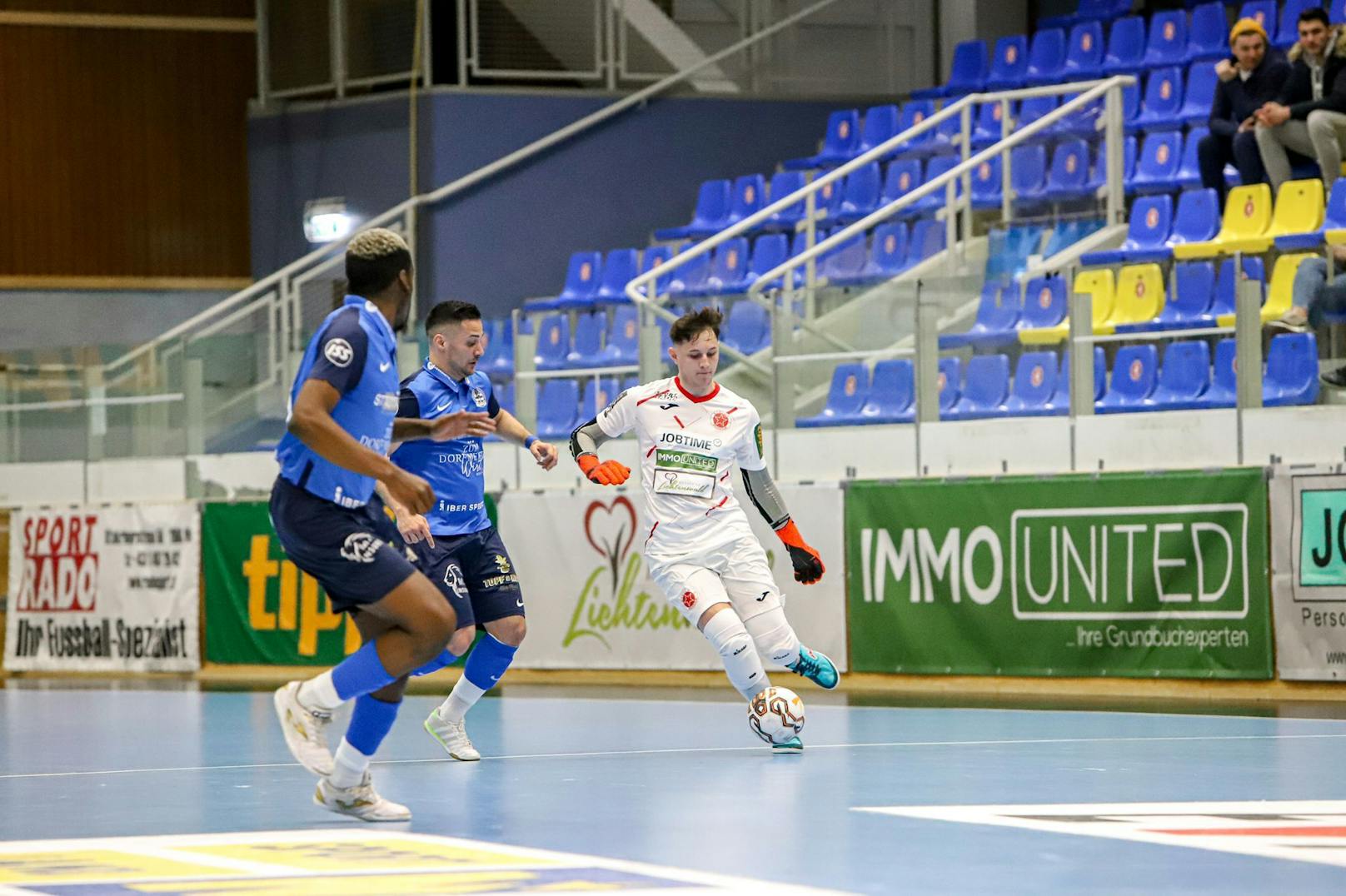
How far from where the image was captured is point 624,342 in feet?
58.7

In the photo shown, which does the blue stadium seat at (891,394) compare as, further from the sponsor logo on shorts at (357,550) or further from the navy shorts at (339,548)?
the sponsor logo on shorts at (357,550)

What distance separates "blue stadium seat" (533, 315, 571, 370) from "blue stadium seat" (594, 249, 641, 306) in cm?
490

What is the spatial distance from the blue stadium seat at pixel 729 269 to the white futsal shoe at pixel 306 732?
13645 mm

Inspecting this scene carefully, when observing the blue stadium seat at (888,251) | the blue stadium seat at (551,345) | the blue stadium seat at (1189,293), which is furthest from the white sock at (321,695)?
the blue stadium seat at (888,251)

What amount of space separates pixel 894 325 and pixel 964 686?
8.03 ft

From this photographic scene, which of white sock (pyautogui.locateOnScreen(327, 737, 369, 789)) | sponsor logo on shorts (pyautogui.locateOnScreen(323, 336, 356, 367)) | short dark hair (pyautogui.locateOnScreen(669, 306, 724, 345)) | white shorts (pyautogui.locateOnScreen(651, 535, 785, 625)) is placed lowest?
white sock (pyautogui.locateOnScreen(327, 737, 369, 789))

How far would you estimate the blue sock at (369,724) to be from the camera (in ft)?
26.9

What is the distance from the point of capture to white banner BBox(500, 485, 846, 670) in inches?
659

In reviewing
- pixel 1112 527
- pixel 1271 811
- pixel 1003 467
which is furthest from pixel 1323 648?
pixel 1271 811

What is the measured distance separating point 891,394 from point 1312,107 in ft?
15.0

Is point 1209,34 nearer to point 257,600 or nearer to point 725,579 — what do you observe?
point 257,600

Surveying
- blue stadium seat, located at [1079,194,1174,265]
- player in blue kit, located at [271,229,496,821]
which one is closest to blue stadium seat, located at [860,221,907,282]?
blue stadium seat, located at [1079,194,1174,265]

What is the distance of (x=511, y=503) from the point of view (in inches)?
733

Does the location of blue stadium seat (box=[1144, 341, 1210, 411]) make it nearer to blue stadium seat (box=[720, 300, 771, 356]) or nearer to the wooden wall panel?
blue stadium seat (box=[720, 300, 771, 356])
